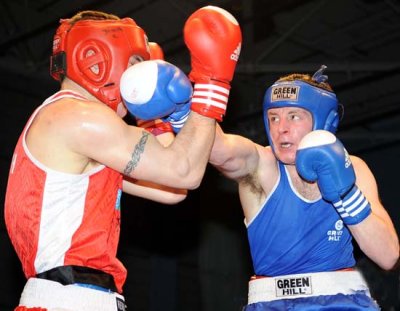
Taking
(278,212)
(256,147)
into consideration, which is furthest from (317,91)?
(278,212)

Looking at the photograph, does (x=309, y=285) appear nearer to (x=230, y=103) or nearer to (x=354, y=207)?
(x=354, y=207)

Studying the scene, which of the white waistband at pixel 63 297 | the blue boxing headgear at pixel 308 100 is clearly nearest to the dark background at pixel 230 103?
the blue boxing headgear at pixel 308 100

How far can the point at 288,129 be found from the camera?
3049 mm

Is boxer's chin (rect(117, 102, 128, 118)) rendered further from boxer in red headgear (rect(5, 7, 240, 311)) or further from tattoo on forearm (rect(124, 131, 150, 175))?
tattoo on forearm (rect(124, 131, 150, 175))

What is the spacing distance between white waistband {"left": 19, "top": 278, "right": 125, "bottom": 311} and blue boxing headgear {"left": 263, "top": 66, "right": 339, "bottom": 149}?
1.27 m

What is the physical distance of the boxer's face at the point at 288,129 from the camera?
3027mm

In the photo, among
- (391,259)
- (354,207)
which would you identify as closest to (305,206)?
(354,207)

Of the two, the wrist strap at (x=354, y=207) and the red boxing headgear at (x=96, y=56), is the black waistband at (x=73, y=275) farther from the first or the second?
the wrist strap at (x=354, y=207)

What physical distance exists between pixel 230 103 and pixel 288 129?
197 inches

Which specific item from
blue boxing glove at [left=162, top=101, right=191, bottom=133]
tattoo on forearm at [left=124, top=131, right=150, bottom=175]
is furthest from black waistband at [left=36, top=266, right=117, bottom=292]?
→ blue boxing glove at [left=162, top=101, right=191, bottom=133]

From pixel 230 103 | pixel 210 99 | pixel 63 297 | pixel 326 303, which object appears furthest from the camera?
pixel 230 103

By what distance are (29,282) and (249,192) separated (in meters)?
1.19

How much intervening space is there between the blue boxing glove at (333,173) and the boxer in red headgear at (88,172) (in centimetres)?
59

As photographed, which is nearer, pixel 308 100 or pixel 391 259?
pixel 391 259
